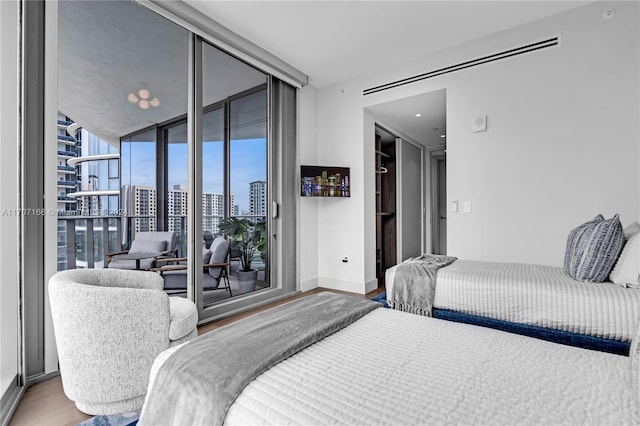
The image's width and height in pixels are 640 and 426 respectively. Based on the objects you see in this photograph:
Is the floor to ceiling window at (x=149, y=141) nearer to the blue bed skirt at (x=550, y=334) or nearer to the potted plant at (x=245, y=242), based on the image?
the potted plant at (x=245, y=242)

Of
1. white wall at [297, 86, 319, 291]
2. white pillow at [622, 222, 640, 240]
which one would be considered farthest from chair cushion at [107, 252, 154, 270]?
white pillow at [622, 222, 640, 240]

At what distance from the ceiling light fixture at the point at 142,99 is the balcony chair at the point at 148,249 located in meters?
1.14

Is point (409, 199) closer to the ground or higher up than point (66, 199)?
higher up

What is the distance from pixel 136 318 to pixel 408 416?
1.52 meters

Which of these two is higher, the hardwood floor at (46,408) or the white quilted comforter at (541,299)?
the white quilted comforter at (541,299)

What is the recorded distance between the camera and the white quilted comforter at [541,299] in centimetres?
178

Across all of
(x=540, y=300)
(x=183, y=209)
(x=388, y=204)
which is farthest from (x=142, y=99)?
(x=388, y=204)

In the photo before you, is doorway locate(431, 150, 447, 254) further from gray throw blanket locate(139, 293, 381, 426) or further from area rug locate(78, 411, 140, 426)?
area rug locate(78, 411, 140, 426)

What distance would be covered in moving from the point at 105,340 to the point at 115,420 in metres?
0.43

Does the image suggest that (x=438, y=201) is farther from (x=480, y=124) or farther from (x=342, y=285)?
(x=480, y=124)

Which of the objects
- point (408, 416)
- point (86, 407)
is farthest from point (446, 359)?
point (86, 407)

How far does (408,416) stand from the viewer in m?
0.76

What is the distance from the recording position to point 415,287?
2475mm

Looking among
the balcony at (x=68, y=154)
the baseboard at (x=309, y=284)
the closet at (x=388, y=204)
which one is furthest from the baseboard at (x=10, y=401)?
the closet at (x=388, y=204)
